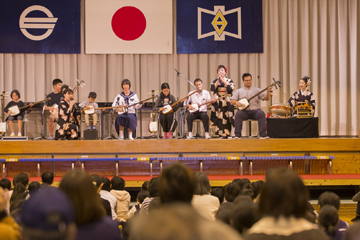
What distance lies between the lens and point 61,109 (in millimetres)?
7812

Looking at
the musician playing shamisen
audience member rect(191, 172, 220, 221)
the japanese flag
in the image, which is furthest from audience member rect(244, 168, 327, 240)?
the japanese flag

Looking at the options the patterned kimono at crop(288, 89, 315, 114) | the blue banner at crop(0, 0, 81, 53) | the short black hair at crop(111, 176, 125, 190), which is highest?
the blue banner at crop(0, 0, 81, 53)

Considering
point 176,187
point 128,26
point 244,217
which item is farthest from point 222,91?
point 176,187

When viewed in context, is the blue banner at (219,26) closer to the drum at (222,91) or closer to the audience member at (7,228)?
the drum at (222,91)

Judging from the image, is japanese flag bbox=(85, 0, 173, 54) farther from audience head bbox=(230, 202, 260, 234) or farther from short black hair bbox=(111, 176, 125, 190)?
audience head bbox=(230, 202, 260, 234)

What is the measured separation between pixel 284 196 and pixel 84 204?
752 mm

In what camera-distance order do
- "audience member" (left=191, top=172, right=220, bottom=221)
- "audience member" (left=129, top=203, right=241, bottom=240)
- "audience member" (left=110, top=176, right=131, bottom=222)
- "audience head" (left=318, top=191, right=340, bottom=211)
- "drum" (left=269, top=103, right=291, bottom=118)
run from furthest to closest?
"drum" (left=269, top=103, right=291, bottom=118) < "audience member" (left=110, top=176, right=131, bottom=222) < "audience member" (left=191, top=172, right=220, bottom=221) < "audience head" (left=318, top=191, right=340, bottom=211) < "audience member" (left=129, top=203, right=241, bottom=240)

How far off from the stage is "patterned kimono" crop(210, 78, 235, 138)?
117cm

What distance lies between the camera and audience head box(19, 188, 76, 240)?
86cm

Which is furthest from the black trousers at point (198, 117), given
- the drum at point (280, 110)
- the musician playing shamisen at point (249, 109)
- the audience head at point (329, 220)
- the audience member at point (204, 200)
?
the audience head at point (329, 220)

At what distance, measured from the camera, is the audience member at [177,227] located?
0.78 meters

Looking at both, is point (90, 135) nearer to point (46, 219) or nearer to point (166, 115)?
point (166, 115)

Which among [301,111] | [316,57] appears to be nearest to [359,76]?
[316,57]

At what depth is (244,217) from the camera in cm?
174
